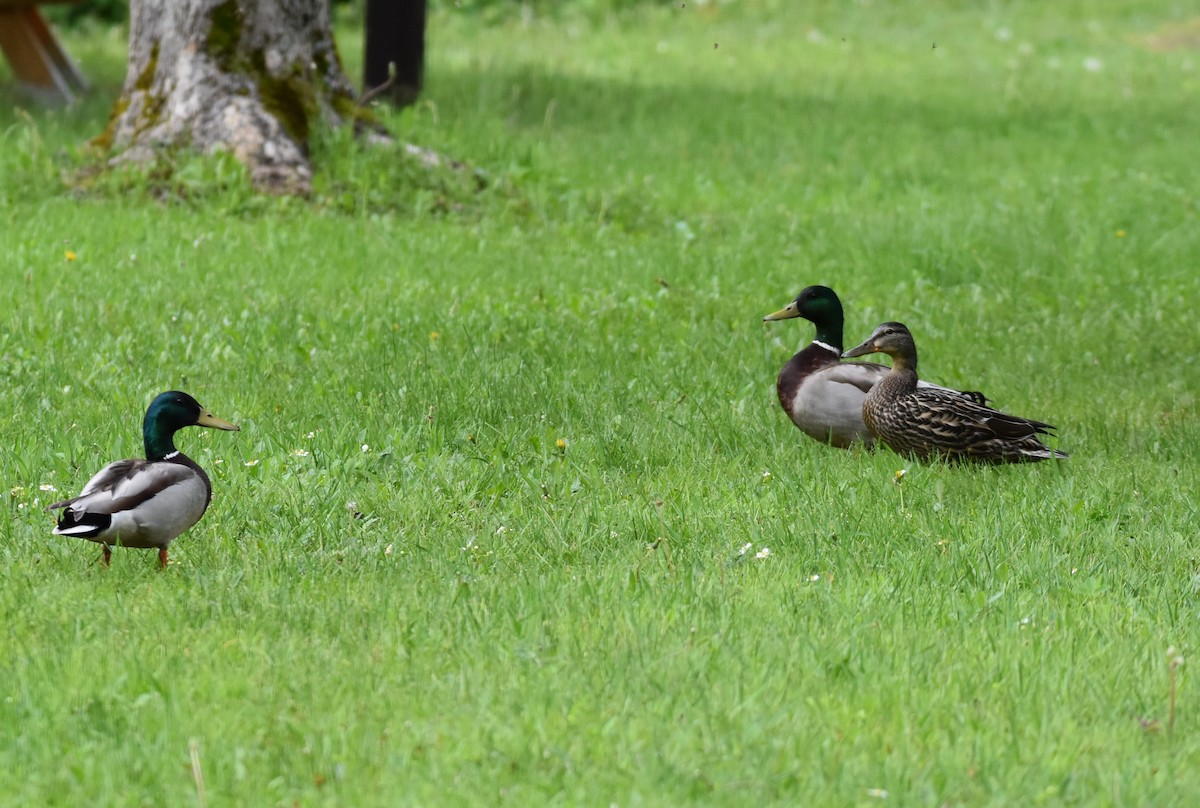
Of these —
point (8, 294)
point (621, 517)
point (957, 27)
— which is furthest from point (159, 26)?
point (957, 27)

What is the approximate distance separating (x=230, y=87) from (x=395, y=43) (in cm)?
344

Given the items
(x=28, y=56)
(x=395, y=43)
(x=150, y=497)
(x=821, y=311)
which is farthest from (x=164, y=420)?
(x=28, y=56)

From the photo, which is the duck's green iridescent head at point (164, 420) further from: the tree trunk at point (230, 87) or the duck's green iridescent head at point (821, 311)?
the tree trunk at point (230, 87)

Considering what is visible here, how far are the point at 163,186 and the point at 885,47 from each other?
12855 mm

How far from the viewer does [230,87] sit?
1027 centimetres

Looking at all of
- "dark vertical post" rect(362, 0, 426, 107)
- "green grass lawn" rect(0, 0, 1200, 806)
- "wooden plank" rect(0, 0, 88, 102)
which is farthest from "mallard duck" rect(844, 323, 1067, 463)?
"wooden plank" rect(0, 0, 88, 102)

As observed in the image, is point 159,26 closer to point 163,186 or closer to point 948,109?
point 163,186

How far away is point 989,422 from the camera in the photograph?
6.15 meters

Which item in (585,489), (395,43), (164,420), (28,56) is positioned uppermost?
(395,43)

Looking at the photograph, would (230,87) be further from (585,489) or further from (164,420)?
(164,420)

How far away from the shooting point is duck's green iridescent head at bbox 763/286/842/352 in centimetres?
707

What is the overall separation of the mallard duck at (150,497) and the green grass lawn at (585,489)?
0.61 feet

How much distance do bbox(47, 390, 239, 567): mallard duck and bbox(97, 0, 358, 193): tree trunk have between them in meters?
5.39

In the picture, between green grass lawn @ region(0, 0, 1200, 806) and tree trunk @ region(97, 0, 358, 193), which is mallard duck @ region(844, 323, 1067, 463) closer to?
green grass lawn @ region(0, 0, 1200, 806)
